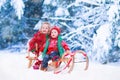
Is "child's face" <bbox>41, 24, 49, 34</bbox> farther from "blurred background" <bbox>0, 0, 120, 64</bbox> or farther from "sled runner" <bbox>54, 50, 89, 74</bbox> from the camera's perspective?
"sled runner" <bbox>54, 50, 89, 74</bbox>

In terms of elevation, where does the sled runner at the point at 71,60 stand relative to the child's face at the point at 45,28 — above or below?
below

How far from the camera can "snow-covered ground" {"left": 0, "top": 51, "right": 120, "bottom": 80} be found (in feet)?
3.27

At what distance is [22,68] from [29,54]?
0.06 m

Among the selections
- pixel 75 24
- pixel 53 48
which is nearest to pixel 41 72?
pixel 53 48

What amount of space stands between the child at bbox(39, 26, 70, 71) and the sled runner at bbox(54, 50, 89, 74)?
2 cm

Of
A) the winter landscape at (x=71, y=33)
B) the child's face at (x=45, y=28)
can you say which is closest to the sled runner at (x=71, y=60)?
the winter landscape at (x=71, y=33)

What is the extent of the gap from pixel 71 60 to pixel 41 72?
13 cm

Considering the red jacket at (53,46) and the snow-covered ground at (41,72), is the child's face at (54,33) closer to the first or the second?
the red jacket at (53,46)

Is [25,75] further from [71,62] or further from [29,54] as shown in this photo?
[71,62]

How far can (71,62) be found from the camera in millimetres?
993

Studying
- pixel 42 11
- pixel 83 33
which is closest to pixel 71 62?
pixel 83 33

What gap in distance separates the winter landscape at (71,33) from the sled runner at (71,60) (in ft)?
0.05

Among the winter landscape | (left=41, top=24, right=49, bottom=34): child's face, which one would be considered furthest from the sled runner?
(left=41, top=24, right=49, bottom=34): child's face

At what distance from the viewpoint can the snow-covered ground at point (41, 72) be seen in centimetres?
100
